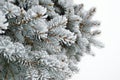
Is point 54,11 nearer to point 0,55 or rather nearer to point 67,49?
point 67,49

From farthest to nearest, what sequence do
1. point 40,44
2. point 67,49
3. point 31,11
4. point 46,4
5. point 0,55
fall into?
1. point 67,49
2. point 46,4
3. point 40,44
4. point 0,55
5. point 31,11

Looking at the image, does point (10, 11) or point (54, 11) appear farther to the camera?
point (54, 11)

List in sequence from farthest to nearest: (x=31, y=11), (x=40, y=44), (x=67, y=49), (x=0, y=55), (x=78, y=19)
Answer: (x=67, y=49), (x=78, y=19), (x=40, y=44), (x=0, y=55), (x=31, y=11)

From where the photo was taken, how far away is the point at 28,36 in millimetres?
1524

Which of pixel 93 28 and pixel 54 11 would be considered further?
pixel 93 28

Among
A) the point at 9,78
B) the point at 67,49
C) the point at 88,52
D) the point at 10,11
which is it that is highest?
the point at 88,52

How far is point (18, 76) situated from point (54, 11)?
0.53 m

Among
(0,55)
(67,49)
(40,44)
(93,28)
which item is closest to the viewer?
(0,55)

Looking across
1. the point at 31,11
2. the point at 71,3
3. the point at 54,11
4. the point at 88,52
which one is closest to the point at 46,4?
the point at 54,11

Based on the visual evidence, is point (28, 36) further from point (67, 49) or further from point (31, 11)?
point (67, 49)

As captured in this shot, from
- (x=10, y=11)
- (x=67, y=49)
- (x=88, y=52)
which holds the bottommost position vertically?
(x=10, y=11)

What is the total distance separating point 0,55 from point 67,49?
654 mm

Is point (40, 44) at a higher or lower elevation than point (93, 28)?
lower

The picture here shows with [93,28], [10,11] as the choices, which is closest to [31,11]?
[10,11]
